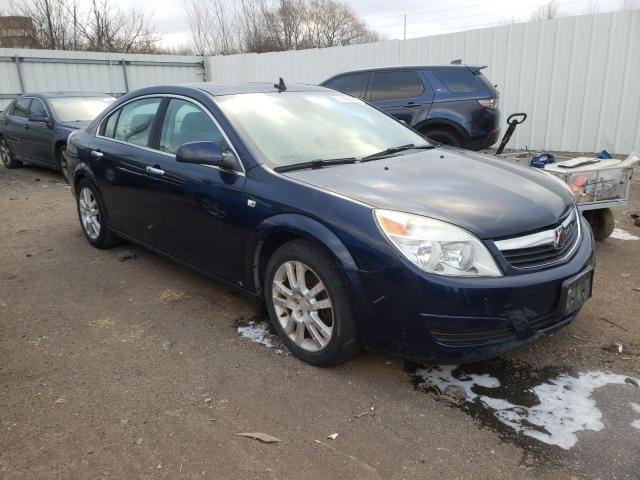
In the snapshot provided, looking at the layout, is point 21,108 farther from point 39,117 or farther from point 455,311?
point 455,311

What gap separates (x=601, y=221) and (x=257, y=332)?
368 centimetres

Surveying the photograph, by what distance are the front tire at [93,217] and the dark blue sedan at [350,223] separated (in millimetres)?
845

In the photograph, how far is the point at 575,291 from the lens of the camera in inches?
110

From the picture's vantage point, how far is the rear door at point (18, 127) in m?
9.80

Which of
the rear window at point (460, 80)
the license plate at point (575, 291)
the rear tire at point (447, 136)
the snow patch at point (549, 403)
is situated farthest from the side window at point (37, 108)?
the license plate at point (575, 291)

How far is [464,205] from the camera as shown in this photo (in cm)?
275

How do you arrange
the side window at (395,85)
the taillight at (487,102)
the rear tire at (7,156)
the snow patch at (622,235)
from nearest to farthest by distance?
the snow patch at (622,235) < the taillight at (487,102) < the side window at (395,85) < the rear tire at (7,156)

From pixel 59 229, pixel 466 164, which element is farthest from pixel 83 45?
pixel 466 164

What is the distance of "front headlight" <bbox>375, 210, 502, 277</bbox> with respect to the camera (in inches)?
100

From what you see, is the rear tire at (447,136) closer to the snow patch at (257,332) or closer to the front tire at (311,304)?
the snow patch at (257,332)

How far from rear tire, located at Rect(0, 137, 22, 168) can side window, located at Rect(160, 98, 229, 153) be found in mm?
8338

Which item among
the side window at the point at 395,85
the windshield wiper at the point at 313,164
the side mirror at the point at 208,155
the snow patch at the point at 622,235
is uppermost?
the side window at the point at 395,85

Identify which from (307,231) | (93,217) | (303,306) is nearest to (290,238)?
(307,231)

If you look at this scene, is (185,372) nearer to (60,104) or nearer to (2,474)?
(2,474)
